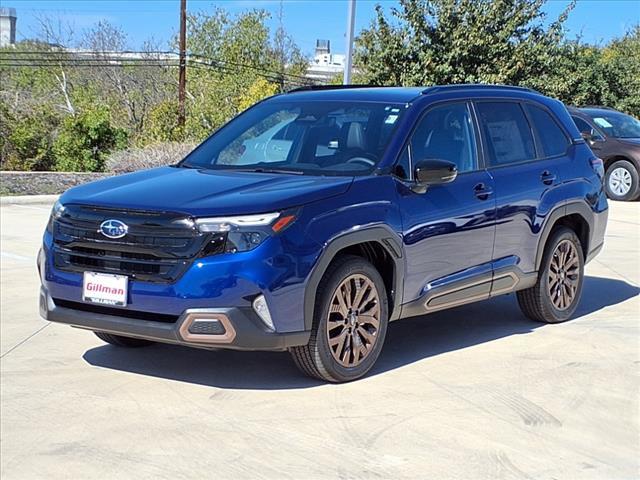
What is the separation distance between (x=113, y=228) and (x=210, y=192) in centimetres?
58

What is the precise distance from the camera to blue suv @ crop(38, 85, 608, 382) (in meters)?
5.13

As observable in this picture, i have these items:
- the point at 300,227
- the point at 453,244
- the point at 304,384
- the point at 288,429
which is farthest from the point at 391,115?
the point at 288,429

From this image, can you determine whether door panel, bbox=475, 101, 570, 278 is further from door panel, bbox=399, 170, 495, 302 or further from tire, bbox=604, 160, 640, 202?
tire, bbox=604, 160, 640, 202

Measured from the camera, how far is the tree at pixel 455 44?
1030 inches

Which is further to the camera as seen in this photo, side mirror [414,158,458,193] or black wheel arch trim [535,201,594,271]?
black wheel arch trim [535,201,594,271]

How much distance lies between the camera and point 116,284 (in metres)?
5.27

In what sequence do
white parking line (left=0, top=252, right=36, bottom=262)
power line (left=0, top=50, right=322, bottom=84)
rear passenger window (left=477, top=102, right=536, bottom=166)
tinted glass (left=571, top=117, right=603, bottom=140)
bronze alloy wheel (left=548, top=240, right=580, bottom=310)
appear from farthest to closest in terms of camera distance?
power line (left=0, top=50, right=322, bottom=84)
tinted glass (left=571, top=117, right=603, bottom=140)
white parking line (left=0, top=252, right=36, bottom=262)
bronze alloy wheel (left=548, top=240, right=580, bottom=310)
rear passenger window (left=477, top=102, right=536, bottom=166)

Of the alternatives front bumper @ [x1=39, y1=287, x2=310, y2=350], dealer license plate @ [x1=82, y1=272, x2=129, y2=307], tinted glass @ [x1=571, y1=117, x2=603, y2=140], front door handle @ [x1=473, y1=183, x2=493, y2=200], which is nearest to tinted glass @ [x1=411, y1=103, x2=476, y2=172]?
front door handle @ [x1=473, y1=183, x2=493, y2=200]

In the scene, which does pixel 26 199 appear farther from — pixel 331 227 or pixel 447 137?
pixel 331 227

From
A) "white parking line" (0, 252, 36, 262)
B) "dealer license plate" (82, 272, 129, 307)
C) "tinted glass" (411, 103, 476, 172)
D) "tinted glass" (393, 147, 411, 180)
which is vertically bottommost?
"white parking line" (0, 252, 36, 262)

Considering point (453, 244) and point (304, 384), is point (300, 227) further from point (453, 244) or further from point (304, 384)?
point (453, 244)

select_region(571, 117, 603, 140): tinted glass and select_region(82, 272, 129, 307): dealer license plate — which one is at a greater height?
select_region(571, 117, 603, 140): tinted glass

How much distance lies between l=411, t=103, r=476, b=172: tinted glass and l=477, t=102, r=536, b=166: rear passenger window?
193 millimetres

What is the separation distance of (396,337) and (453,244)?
3.24 ft
